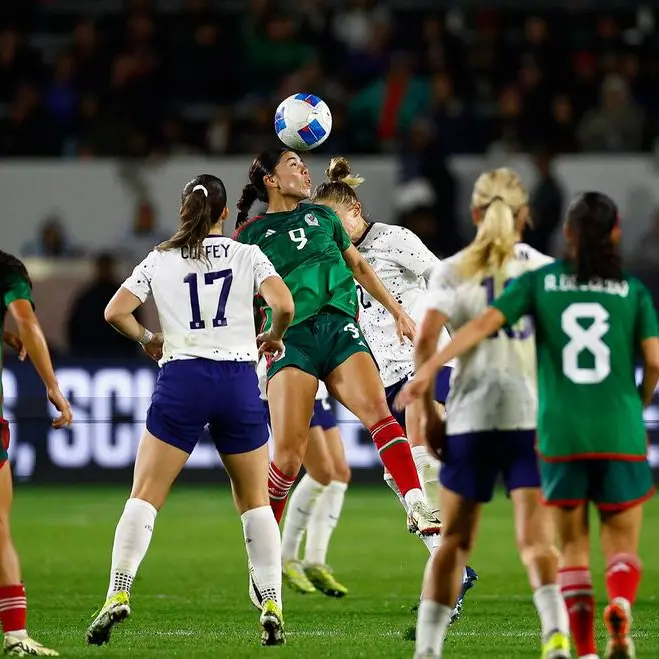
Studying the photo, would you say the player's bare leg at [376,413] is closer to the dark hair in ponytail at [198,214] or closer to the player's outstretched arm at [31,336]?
the dark hair in ponytail at [198,214]

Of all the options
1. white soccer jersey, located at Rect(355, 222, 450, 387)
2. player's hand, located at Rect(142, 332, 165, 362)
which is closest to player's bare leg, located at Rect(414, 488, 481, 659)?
player's hand, located at Rect(142, 332, 165, 362)

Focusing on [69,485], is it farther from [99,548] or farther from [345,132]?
[345,132]

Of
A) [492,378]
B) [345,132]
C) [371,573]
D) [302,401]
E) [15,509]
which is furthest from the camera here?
[345,132]

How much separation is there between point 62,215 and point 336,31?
4.24m

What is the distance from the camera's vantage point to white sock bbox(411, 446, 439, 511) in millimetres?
9297

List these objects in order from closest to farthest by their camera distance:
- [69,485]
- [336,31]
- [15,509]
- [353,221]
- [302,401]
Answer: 1. [302,401]
2. [353,221]
3. [15,509]
4. [69,485]
5. [336,31]

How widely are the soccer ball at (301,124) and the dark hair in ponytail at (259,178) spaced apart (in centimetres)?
52

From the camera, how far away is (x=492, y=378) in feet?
21.3

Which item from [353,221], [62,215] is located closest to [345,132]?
[62,215]

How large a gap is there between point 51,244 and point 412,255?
375 inches

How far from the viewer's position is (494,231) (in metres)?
6.52

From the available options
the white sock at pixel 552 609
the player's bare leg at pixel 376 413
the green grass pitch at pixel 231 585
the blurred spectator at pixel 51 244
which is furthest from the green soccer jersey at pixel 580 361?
the blurred spectator at pixel 51 244

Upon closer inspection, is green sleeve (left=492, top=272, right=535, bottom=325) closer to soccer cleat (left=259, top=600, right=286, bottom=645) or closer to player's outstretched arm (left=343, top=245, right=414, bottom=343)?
soccer cleat (left=259, top=600, right=286, bottom=645)

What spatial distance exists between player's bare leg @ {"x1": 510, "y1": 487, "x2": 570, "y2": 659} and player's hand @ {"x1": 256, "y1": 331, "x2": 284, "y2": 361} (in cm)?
198
